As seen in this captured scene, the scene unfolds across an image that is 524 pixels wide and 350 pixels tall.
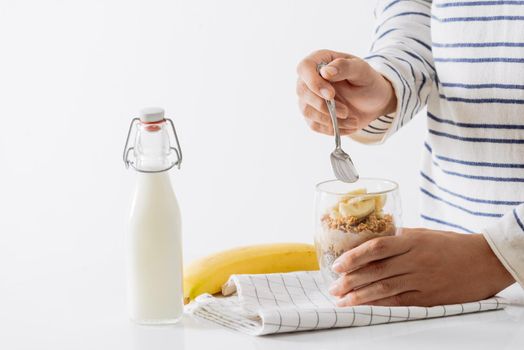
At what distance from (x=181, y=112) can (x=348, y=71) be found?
1684 millimetres

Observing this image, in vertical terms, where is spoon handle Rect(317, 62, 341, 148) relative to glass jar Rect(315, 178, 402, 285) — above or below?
above

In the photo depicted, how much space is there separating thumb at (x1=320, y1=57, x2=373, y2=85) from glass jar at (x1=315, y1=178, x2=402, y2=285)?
6.1 inches

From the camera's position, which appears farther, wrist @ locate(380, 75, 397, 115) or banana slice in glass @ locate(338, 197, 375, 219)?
wrist @ locate(380, 75, 397, 115)

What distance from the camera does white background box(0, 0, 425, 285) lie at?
8.69 feet

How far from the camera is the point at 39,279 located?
4.10 feet

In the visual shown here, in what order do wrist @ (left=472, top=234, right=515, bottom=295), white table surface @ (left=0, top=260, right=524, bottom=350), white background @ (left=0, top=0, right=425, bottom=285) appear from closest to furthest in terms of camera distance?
white table surface @ (left=0, top=260, right=524, bottom=350) < wrist @ (left=472, top=234, right=515, bottom=295) < white background @ (left=0, top=0, right=425, bottom=285)

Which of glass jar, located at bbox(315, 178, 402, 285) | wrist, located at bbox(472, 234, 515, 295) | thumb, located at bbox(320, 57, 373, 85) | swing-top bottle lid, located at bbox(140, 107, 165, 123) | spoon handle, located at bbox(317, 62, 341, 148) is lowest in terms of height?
wrist, located at bbox(472, 234, 515, 295)

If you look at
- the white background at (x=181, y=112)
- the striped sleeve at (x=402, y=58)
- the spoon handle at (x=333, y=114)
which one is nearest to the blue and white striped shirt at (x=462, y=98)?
the striped sleeve at (x=402, y=58)

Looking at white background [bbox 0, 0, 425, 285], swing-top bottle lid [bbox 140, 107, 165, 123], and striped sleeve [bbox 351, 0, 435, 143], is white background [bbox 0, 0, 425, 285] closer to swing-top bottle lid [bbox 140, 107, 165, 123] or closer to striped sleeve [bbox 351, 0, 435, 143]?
striped sleeve [bbox 351, 0, 435, 143]

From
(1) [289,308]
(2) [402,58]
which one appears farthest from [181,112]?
(1) [289,308]

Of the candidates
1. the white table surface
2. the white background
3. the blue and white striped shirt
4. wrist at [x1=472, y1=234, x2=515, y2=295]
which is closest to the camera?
the white table surface

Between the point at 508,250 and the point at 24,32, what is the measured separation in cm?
218

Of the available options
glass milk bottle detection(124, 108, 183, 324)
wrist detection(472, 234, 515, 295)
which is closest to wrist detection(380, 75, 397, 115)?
wrist detection(472, 234, 515, 295)

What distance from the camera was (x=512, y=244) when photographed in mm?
1104
